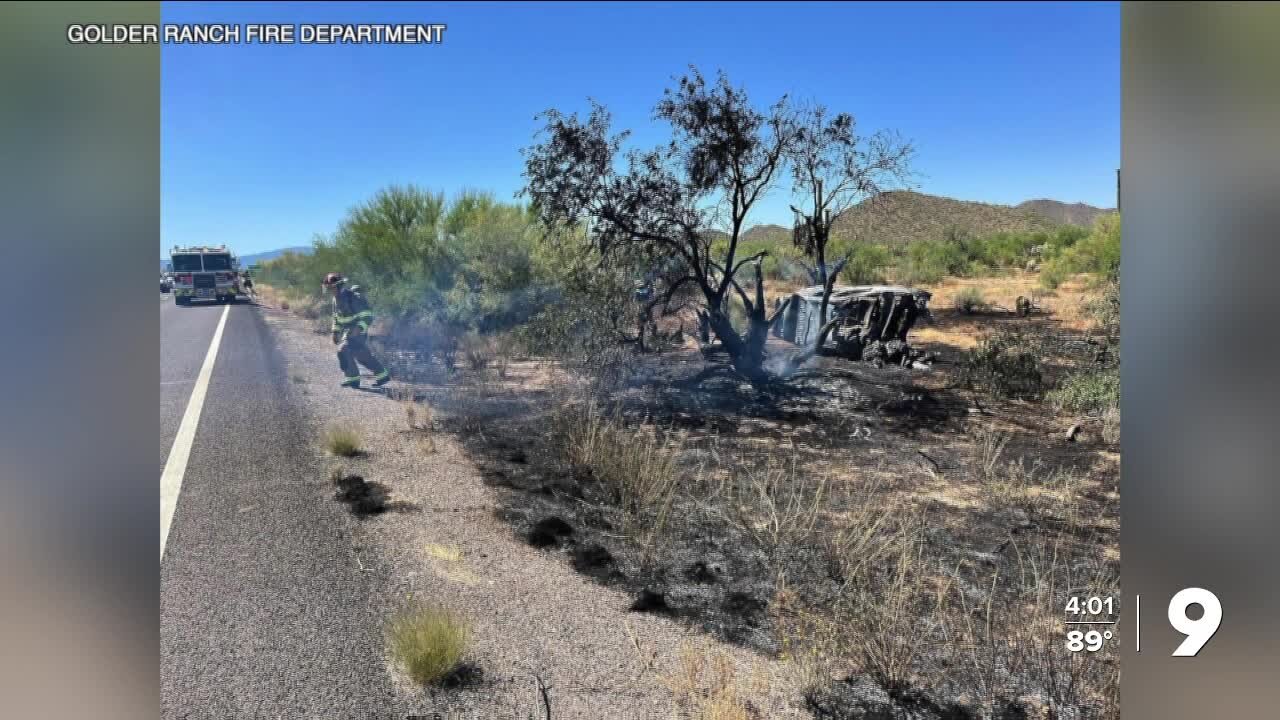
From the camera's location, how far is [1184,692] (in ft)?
9.53

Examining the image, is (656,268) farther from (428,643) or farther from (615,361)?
(428,643)

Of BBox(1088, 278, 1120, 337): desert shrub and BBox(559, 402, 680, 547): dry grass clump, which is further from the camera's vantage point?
BBox(1088, 278, 1120, 337): desert shrub

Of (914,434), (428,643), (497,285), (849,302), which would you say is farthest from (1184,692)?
(497,285)

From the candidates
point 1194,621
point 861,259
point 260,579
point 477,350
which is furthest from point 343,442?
point 1194,621

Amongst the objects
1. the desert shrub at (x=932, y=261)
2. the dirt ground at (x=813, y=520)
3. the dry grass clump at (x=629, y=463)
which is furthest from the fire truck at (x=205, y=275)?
the desert shrub at (x=932, y=261)

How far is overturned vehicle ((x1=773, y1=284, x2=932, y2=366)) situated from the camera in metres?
5.64

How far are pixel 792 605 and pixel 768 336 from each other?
3.48 m

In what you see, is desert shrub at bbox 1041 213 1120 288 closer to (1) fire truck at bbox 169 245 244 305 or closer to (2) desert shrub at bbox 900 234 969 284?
(2) desert shrub at bbox 900 234 969 284

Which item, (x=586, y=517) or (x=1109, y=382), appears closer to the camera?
(x=586, y=517)

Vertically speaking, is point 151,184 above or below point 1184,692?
above

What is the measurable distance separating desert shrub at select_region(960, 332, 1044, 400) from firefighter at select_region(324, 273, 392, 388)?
427 centimetres

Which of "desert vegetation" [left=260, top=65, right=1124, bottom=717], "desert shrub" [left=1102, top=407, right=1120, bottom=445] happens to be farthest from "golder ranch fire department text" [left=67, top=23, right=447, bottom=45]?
"desert shrub" [left=1102, top=407, right=1120, bottom=445]

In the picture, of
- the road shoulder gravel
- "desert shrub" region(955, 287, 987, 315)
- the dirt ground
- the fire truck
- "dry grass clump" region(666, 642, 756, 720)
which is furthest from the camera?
"desert shrub" region(955, 287, 987, 315)

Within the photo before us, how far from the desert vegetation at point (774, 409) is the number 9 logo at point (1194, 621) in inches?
10.4
